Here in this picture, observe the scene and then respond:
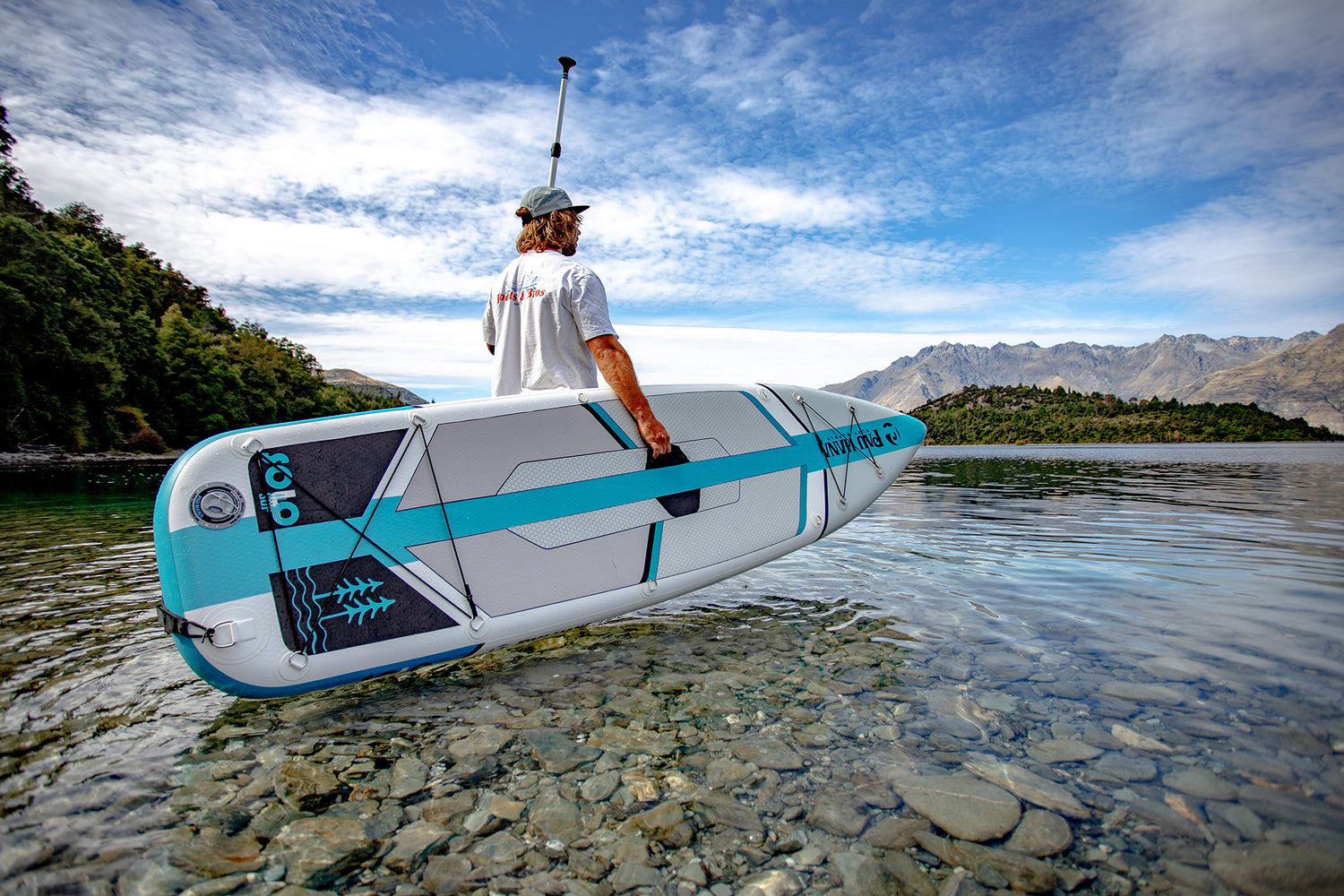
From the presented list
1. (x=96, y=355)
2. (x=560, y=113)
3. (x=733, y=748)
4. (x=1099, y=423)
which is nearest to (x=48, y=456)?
(x=96, y=355)

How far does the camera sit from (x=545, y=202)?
417 centimetres

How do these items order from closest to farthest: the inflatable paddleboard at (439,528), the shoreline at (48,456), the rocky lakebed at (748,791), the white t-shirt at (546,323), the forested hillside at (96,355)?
the rocky lakebed at (748,791) < the inflatable paddleboard at (439,528) < the white t-shirt at (546,323) < the shoreline at (48,456) < the forested hillside at (96,355)

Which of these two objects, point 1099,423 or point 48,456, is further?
point 1099,423

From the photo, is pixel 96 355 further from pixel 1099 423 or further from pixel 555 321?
pixel 1099 423

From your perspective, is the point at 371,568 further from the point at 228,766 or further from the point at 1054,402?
the point at 1054,402

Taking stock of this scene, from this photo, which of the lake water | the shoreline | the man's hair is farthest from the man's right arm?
the shoreline

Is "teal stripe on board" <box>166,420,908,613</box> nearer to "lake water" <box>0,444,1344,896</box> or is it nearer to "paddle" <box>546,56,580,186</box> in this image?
"lake water" <box>0,444,1344,896</box>

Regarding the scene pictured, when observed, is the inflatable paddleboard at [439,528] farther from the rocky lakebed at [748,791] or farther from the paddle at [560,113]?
the paddle at [560,113]

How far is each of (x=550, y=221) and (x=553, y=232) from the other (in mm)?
76

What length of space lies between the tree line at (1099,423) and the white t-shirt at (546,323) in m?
118

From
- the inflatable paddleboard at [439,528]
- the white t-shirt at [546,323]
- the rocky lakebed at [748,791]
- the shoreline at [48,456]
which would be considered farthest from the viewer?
the shoreline at [48,456]

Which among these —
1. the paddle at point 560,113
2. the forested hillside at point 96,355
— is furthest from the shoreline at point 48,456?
the paddle at point 560,113

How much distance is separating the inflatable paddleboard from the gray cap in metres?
1.28

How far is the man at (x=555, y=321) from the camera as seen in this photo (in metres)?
3.91
